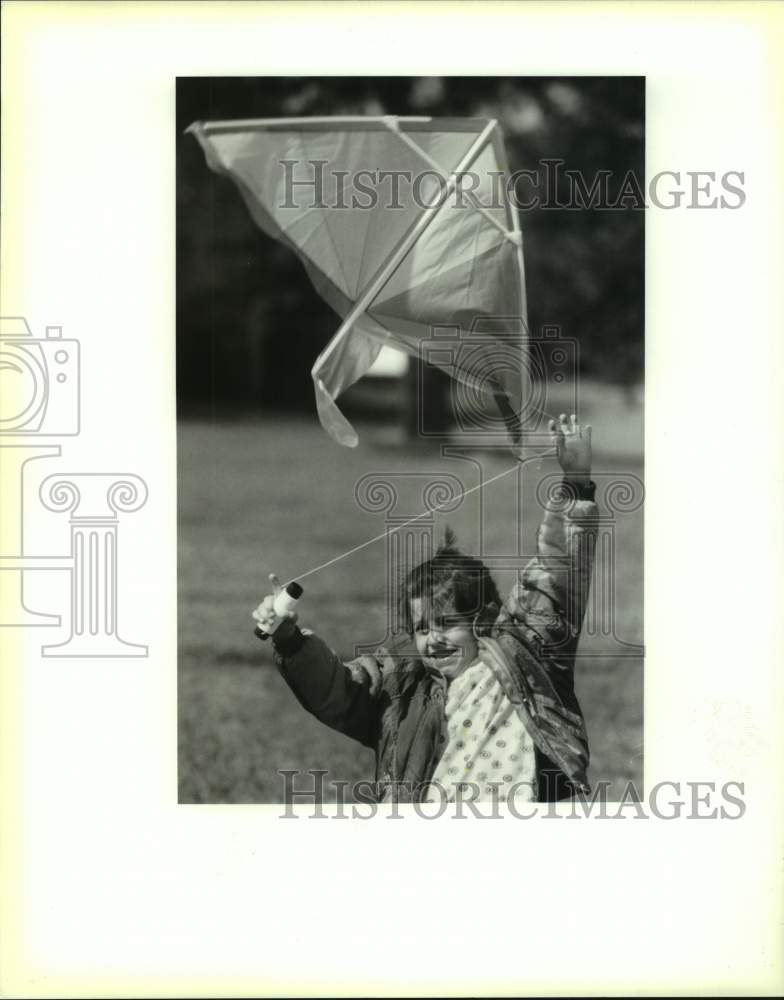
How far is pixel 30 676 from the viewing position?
2.81m

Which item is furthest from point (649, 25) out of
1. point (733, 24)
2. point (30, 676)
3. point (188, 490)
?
point (30, 676)

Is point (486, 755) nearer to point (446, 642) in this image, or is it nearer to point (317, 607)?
point (446, 642)

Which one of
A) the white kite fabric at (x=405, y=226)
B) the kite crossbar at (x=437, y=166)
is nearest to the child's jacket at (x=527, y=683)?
the white kite fabric at (x=405, y=226)

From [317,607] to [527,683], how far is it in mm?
495

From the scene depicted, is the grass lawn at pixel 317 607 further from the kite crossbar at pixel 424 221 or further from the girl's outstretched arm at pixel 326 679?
the kite crossbar at pixel 424 221

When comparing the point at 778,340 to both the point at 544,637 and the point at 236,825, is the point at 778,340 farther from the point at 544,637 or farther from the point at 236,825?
the point at 236,825

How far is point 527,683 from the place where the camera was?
2812mm

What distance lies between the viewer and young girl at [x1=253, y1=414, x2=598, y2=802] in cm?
281

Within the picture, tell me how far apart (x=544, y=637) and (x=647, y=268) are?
28.6 inches

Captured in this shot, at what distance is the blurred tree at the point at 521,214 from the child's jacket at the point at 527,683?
0.34 m

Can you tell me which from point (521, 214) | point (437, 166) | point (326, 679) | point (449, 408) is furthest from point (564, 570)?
point (437, 166)

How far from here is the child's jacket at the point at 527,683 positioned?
2.81 m

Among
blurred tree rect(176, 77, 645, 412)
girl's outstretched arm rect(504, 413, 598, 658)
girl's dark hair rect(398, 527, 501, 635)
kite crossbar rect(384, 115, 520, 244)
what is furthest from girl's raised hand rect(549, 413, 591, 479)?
kite crossbar rect(384, 115, 520, 244)

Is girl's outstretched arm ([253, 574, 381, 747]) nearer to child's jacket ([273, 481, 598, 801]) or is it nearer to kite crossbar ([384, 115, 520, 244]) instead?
child's jacket ([273, 481, 598, 801])
